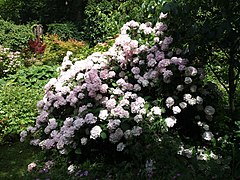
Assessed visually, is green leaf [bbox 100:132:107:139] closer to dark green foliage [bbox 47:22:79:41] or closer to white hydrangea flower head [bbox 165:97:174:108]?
white hydrangea flower head [bbox 165:97:174:108]

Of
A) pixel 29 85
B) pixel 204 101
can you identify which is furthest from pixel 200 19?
pixel 29 85

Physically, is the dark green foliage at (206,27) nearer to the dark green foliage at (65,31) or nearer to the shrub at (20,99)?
the shrub at (20,99)

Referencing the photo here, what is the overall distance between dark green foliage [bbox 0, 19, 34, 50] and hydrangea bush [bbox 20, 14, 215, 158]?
940 centimetres

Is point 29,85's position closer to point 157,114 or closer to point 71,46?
point 71,46

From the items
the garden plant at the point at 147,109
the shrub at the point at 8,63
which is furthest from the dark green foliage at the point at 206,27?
the shrub at the point at 8,63

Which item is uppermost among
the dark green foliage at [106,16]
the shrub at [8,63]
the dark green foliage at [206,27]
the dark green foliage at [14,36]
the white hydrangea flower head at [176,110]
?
the dark green foliage at [206,27]

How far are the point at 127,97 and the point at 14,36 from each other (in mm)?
10777

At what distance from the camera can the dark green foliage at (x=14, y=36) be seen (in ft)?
45.6

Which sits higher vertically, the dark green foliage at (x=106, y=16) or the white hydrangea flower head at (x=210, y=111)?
the white hydrangea flower head at (x=210, y=111)

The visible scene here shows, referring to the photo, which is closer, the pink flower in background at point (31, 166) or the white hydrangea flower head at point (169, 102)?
the white hydrangea flower head at point (169, 102)

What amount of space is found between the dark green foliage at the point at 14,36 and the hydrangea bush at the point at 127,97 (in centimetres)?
940

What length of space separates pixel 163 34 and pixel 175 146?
1517 mm

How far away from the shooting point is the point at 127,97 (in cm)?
432

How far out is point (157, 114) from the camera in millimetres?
4137
